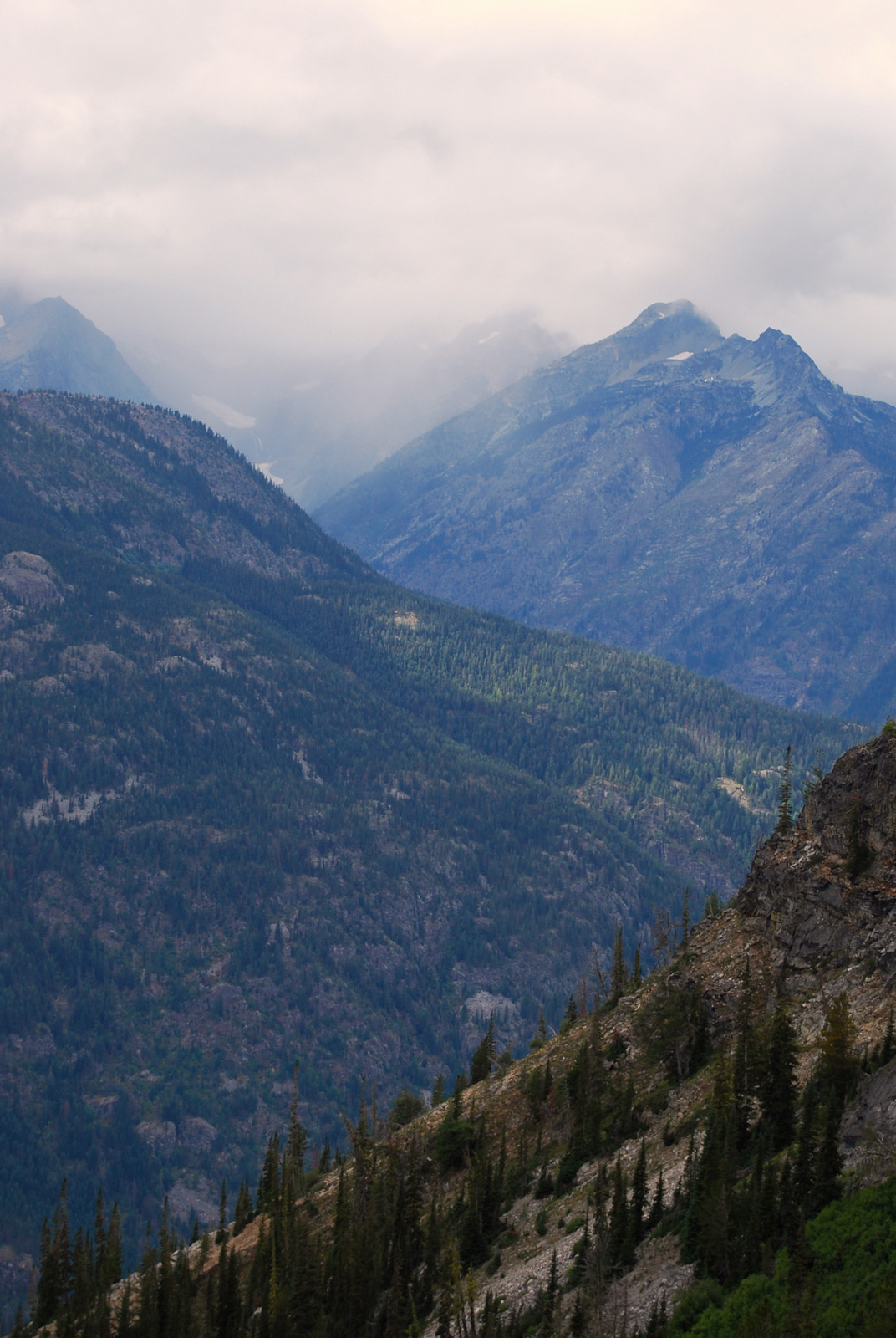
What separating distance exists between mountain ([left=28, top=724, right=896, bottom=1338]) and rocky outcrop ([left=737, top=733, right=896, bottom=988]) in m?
0.19

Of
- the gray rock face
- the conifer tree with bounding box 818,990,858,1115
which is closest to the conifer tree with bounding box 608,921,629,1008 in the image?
the conifer tree with bounding box 818,990,858,1115

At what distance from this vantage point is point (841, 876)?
3883 inches

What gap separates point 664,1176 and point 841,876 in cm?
2669

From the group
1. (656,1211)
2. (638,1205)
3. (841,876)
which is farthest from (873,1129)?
(841,876)

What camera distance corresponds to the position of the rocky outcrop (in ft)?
309

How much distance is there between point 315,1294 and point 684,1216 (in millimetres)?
40229

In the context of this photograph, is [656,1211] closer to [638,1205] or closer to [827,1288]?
[638,1205]

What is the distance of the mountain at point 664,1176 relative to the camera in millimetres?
71812

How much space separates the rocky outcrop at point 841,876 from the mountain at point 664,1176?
19 cm

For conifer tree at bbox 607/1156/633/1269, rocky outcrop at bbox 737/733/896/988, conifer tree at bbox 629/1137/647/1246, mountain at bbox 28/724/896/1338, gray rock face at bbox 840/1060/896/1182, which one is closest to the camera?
gray rock face at bbox 840/1060/896/1182

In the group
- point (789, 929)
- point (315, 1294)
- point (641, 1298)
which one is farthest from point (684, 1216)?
point (315, 1294)

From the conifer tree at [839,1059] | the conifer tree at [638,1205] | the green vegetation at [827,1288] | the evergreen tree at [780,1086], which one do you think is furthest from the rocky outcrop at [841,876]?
the green vegetation at [827,1288]

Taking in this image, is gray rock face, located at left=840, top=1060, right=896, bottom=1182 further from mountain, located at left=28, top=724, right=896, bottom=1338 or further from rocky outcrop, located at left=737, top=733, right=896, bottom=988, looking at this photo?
rocky outcrop, located at left=737, top=733, right=896, bottom=988

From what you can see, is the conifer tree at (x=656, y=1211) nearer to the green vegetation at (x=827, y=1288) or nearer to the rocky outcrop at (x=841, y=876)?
the green vegetation at (x=827, y=1288)
